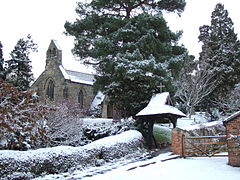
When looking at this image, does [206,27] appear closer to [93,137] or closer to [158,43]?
[158,43]

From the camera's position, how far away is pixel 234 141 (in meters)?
9.80

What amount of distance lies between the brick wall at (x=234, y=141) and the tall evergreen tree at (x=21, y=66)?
17743mm

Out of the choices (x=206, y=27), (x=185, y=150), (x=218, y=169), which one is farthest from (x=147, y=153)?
(x=206, y=27)

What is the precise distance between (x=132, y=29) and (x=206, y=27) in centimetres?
2259

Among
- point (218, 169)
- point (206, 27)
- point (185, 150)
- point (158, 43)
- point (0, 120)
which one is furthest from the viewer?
point (206, 27)

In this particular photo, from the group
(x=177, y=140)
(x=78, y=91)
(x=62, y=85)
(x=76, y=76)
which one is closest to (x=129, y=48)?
(x=177, y=140)

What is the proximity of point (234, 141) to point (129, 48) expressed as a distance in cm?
1015

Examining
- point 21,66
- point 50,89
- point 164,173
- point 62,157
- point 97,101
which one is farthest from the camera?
point 97,101

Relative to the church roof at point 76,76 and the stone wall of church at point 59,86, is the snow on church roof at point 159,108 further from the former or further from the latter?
the church roof at point 76,76

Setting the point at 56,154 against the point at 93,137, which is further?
the point at 93,137

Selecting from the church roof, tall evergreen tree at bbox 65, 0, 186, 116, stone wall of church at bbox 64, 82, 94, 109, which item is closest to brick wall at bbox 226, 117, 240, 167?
tall evergreen tree at bbox 65, 0, 186, 116

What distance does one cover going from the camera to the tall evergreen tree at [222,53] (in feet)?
92.6

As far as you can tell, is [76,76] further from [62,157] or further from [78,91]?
[62,157]

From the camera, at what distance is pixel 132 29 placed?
59.8 ft
